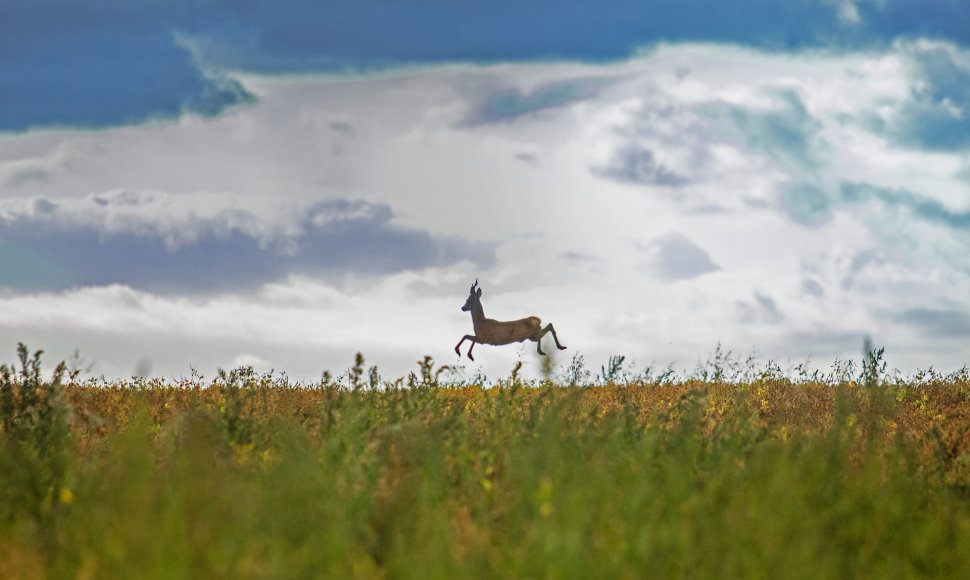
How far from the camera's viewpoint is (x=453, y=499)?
6.74 m

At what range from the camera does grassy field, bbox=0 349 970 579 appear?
15.9 feet

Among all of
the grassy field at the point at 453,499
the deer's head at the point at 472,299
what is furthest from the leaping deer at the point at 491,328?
the grassy field at the point at 453,499

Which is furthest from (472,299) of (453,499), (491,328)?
(453,499)

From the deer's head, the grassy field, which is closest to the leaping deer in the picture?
the deer's head

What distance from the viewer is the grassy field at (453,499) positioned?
4.84 meters

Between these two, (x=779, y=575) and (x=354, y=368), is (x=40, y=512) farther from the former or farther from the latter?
(x=779, y=575)

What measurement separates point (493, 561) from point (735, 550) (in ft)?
4.64

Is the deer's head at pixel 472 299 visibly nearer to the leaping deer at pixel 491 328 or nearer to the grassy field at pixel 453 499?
the leaping deer at pixel 491 328

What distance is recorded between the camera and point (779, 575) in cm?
475

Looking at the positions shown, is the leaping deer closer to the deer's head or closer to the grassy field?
the deer's head

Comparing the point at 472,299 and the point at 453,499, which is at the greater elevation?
the point at 472,299

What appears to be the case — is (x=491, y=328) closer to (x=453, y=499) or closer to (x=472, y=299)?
(x=472, y=299)

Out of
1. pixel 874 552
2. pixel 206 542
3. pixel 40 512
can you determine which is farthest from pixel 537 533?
pixel 40 512

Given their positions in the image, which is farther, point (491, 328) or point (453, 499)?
point (491, 328)
